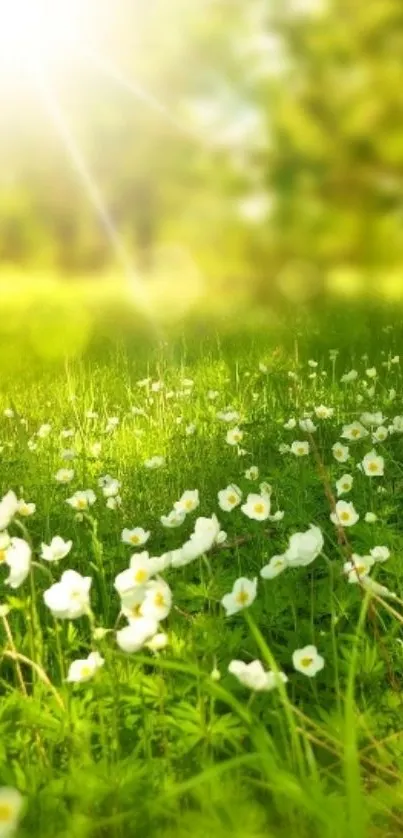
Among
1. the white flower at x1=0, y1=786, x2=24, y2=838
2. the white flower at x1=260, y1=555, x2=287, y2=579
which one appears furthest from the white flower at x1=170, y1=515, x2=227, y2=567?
the white flower at x1=0, y1=786, x2=24, y2=838

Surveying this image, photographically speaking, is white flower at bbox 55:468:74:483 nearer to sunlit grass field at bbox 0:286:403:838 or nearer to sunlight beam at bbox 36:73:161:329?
sunlit grass field at bbox 0:286:403:838

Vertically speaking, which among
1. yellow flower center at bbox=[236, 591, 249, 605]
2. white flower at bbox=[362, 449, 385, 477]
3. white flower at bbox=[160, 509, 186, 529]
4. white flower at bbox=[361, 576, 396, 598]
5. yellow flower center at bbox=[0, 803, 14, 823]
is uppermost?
white flower at bbox=[361, 576, 396, 598]

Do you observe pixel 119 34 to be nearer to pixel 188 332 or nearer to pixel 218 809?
pixel 188 332

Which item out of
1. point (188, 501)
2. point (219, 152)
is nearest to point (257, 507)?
point (188, 501)

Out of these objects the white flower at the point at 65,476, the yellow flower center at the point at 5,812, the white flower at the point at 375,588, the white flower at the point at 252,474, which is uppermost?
the white flower at the point at 375,588

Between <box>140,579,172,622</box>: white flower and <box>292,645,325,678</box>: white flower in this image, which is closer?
<box>140,579,172,622</box>: white flower

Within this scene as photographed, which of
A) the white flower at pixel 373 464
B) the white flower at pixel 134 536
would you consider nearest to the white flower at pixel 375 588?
the white flower at pixel 134 536

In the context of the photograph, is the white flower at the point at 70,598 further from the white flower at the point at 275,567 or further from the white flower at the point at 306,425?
the white flower at the point at 306,425
